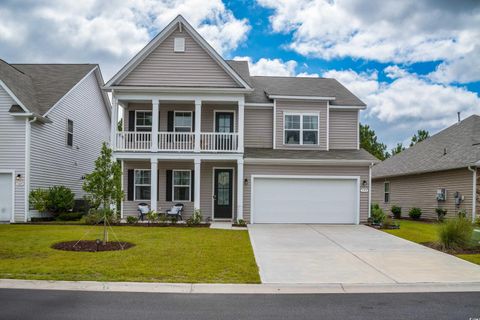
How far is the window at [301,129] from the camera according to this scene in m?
20.4

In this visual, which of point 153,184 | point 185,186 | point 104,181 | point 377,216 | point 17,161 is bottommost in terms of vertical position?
point 377,216

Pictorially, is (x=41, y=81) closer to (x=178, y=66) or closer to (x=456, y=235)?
(x=178, y=66)

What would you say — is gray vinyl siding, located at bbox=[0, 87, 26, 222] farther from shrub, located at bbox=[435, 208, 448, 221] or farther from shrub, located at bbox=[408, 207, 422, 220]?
shrub, located at bbox=[408, 207, 422, 220]

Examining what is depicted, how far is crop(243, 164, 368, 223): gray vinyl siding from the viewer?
1906cm

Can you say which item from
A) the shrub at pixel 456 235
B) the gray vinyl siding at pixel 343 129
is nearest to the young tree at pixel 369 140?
the gray vinyl siding at pixel 343 129

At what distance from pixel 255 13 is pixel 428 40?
30.8 ft

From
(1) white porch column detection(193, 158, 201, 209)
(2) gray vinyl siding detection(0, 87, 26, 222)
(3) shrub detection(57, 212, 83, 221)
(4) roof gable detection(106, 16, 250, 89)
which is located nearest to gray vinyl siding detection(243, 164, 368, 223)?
(1) white porch column detection(193, 158, 201, 209)

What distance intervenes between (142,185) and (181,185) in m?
1.85

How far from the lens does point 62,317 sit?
603 cm

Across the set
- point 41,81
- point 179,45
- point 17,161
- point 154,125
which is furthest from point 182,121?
point 41,81

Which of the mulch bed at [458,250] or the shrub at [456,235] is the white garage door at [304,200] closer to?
the mulch bed at [458,250]

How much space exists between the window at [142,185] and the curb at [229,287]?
474 inches

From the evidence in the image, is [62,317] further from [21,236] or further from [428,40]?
[428,40]

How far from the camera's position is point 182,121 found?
20.5m
